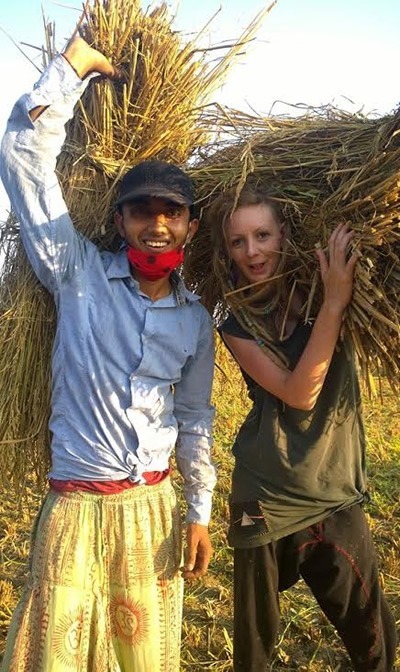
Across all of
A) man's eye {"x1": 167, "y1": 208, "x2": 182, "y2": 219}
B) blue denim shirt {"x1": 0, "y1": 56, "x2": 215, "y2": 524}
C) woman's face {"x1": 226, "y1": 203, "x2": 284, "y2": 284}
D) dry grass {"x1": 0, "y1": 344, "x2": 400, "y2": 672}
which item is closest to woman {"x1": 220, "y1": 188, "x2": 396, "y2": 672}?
woman's face {"x1": 226, "y1": 203, "x2": 284, "y2": 284}

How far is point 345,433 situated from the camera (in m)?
2.21

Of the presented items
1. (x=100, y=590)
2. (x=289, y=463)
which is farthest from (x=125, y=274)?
(x=100, y=590)

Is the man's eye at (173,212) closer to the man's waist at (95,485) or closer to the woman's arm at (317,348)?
the woman's arm at (317,348)

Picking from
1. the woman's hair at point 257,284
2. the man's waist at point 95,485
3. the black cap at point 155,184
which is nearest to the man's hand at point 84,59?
the black cap at point 155,184

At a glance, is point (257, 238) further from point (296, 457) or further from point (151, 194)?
point (296, 457)

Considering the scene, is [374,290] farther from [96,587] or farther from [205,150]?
[96,587]

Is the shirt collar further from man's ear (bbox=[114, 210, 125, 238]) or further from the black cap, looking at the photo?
the black cap

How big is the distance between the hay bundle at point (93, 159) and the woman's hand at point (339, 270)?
2.42 ft

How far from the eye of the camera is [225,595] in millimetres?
3137

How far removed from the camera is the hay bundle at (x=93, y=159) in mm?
2068

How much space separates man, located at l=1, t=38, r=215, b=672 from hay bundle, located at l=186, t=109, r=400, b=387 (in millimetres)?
224

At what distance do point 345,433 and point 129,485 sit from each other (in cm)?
78

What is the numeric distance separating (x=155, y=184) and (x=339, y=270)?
1.97 feet

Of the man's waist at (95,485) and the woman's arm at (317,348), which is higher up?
the woman's arm at (317,348)
